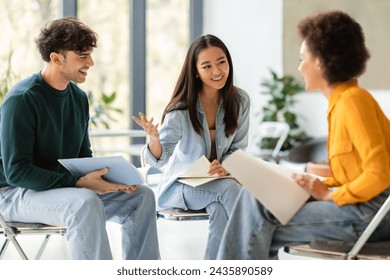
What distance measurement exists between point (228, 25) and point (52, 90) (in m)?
5.32

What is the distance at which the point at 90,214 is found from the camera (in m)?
2.58

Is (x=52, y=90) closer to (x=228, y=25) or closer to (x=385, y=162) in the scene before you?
(x=385, y=162)

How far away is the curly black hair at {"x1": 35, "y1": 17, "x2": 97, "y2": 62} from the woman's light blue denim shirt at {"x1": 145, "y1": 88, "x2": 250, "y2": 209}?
1.65ft

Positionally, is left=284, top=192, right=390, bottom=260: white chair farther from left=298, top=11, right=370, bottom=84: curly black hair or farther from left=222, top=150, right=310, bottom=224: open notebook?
left=298, top=11, right=370, bottom=84: curly black hair

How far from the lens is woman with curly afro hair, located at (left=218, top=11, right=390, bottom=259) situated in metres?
A: 2.10

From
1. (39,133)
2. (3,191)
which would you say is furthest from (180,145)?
(3,191)

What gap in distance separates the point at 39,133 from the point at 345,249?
124 cm

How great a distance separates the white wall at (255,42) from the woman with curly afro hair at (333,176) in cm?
536

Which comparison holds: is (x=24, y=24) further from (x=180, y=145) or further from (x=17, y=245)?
(x=17, y=245)

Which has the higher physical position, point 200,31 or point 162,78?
point 200,31

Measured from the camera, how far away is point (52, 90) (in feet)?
9.23

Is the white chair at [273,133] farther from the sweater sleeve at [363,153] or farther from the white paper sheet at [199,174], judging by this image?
the sweater sleeve at [363,153]

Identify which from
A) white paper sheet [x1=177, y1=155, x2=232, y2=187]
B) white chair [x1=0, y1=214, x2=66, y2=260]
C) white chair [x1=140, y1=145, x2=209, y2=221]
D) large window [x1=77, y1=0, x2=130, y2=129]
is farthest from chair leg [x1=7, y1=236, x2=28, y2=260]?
large window [x1=77, y1=0, x2=130, y2=129]
